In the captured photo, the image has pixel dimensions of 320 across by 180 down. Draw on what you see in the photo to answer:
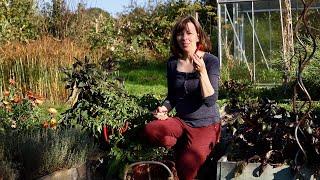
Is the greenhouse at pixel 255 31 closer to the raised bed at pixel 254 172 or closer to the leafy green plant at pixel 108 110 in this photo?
the leafy green plant at pixel 108 110

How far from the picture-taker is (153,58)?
16625mm

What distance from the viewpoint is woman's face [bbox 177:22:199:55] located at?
387cm

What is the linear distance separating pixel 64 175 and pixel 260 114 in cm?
142

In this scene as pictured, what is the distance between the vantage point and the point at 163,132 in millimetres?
3682

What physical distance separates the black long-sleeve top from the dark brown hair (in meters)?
0.12

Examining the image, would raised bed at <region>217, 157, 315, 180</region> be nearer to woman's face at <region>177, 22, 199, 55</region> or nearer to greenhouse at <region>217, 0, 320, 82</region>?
woman's face at <region>177, 22, 199, 55</region>

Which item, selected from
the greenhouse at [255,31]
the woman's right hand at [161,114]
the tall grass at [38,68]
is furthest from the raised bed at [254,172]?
the greenhouse at [255,31]

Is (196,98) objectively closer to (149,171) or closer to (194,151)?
(194,151)

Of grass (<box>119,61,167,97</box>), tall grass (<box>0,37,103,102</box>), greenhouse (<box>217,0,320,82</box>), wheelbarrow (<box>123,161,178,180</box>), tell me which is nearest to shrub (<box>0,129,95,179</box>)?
wheelbarrow (<box>123,161,178,180</box>)

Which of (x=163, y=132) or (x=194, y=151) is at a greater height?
(x=163, y=132)

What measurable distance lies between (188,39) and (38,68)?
17.8ft

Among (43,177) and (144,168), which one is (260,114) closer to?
(144,168)

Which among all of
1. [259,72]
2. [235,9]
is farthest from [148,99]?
[235,9]

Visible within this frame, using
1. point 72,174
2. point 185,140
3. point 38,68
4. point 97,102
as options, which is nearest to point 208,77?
point 185,140
